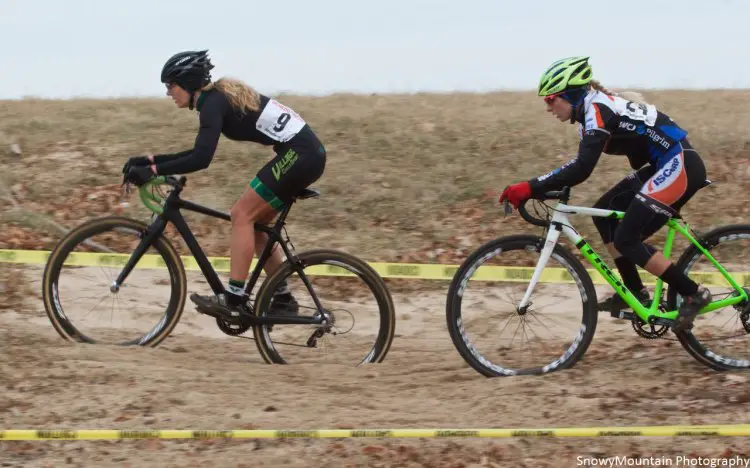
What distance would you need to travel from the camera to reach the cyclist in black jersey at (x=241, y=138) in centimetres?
705

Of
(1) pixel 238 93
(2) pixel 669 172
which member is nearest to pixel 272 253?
(1) pixel 238 93

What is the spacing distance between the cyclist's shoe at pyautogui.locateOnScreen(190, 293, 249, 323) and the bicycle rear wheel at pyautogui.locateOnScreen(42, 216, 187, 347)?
0.23 m

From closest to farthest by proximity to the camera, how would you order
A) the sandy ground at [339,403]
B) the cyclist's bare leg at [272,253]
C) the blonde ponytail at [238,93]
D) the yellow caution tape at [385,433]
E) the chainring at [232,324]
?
1. the sandy ground at [339,403]
2. the yellow caution tape at [385,433]
3. the blonde ponytail at [238,93]
4. the chainring at [232,324]
5. the cyclist's bare leg at [272,253]

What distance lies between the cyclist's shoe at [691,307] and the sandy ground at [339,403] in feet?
1.24

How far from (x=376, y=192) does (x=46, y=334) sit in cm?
531

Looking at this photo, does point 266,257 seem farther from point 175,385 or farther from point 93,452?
point 93,452

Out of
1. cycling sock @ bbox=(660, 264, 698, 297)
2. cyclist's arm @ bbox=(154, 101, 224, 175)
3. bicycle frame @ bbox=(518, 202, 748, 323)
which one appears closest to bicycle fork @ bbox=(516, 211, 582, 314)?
bicycle frame @ bbox=(518, 202, 748, 323)

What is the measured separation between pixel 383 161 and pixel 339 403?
712 centimetres

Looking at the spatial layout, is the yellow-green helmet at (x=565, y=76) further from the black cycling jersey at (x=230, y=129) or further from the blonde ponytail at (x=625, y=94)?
the black cycling jersey at (x=230, y=129)

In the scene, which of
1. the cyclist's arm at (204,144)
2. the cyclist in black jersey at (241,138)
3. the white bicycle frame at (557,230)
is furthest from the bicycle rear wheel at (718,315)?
the cyclist's arm at (204,144)

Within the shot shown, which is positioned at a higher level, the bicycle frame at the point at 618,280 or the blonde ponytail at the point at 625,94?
the blonde ponytail at the point at 625,94

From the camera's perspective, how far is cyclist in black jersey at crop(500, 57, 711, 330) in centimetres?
670

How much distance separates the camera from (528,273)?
7750 mm

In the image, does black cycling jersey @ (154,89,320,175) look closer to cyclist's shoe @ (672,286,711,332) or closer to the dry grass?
cyclist's shoe @ (672,286,711,332)
